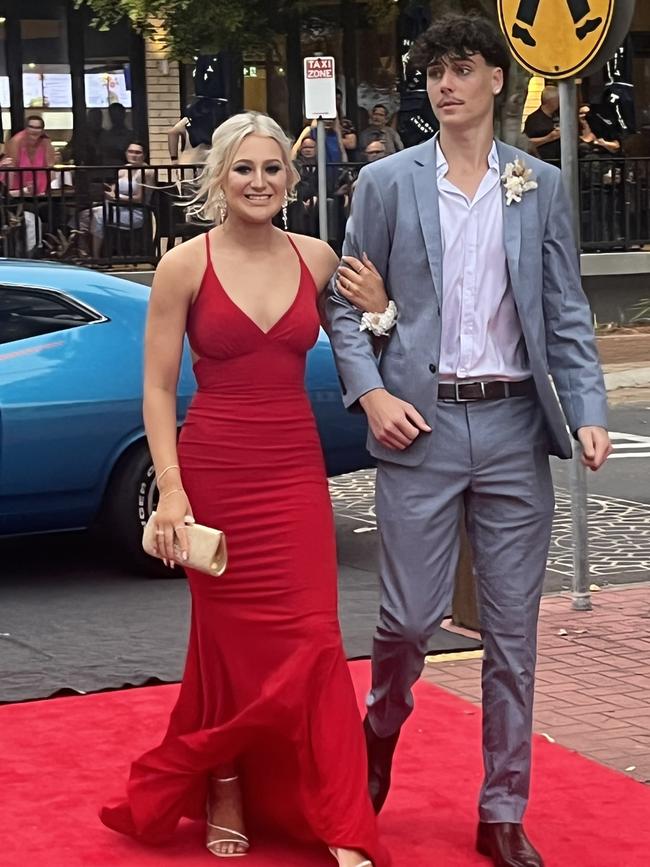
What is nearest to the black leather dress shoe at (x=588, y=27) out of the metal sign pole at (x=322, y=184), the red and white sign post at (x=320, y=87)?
the red and white sign post at (x=320, y=87)

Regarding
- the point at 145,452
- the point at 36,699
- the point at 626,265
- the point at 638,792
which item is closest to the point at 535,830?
the point at 638,792

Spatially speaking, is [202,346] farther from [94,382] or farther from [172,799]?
[94,382]

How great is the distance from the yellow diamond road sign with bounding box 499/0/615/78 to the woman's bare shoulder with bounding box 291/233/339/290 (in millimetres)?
2942

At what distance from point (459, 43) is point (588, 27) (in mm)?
3099

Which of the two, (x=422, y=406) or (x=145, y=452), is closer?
(x=422, y=406)

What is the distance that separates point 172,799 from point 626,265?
1659cm

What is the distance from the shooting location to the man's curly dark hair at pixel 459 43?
4.67 meters

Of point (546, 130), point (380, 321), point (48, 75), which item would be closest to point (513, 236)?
point (380, 321)

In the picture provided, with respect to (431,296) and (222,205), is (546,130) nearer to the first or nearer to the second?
(222,205)

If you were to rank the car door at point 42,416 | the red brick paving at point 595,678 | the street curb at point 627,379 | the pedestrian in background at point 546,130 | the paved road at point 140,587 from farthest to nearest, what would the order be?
the pedestrian in background at point 546,130, the street curb at point 627,379, the car door at point 42,416, the paved road at point 140,587, the red brick paving at point 595,678

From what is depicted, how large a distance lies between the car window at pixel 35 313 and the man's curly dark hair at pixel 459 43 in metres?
4.16

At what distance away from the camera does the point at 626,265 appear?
67.9 feet

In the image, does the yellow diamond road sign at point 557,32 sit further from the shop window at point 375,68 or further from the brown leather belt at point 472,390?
the shop window at point 375,68

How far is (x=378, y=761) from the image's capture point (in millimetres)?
4883
